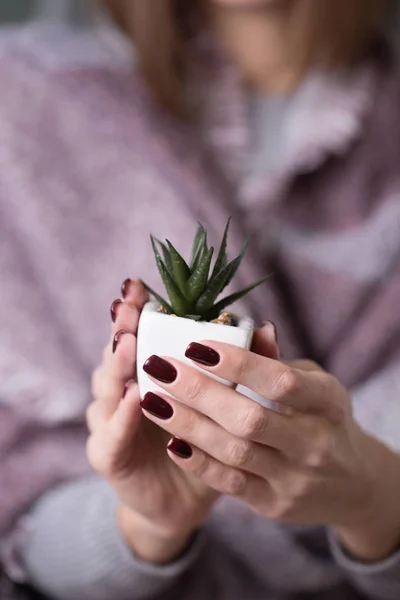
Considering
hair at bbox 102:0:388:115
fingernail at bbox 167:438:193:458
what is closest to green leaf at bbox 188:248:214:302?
fingernail at bbox 167:438:193:458

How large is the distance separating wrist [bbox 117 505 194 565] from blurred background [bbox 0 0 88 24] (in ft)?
3.27

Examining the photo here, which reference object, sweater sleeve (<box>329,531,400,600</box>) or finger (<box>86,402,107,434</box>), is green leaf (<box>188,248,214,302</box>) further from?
sweater sleeve (<box>329,531,400,600</box>)

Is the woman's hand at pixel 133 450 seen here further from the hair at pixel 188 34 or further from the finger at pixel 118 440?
the hair at pixel 188 34

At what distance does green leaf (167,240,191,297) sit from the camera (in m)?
0.52

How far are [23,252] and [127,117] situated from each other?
24 centimetres

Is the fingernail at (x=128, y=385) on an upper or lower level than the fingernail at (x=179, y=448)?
upper

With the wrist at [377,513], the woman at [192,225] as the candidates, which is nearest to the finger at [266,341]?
the wrist at [377,513]

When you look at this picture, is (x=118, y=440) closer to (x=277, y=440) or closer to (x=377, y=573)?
(x=277, y=440)

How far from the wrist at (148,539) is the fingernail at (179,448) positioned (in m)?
0.18

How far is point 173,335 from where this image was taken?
51 centimetres

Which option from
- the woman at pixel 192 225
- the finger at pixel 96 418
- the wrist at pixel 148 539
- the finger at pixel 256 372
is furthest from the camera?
the woman at pixel 192 225

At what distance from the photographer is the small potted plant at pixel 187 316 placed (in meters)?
0.50

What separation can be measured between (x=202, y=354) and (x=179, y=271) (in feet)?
0.24

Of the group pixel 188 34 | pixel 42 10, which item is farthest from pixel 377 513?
pixel 42 10
